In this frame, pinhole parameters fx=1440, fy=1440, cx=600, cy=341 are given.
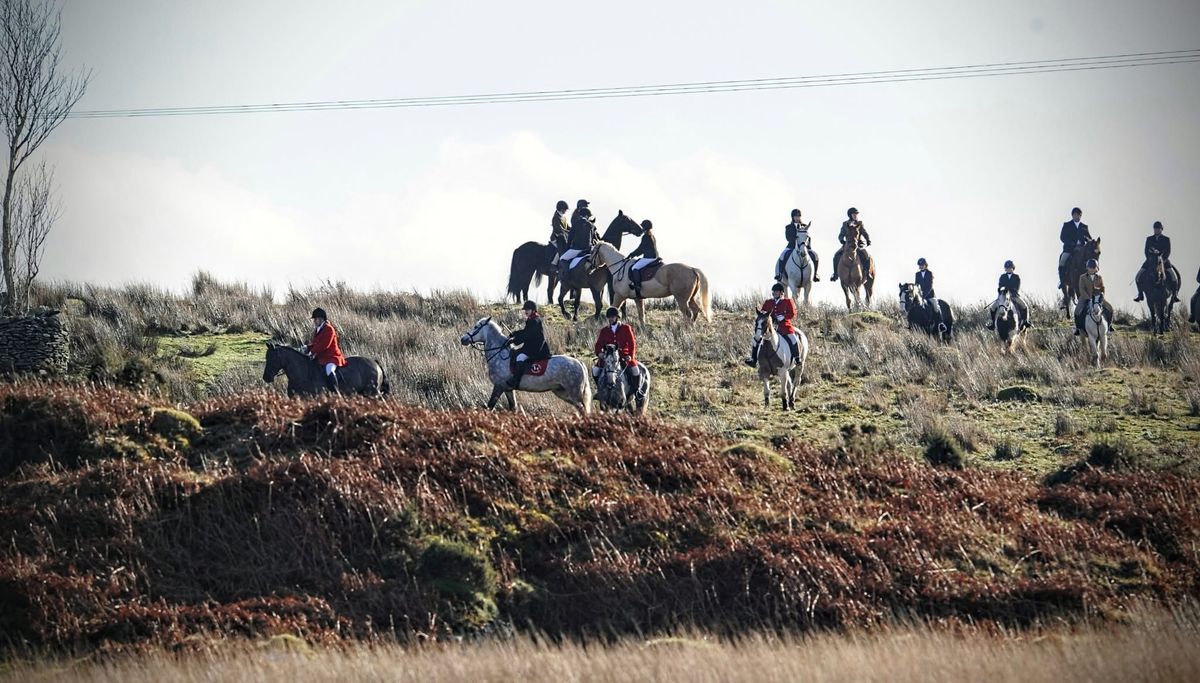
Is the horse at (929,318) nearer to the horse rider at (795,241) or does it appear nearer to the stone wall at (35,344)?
the horse rider at (795,241)

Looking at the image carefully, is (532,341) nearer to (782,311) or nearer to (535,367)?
(535,367)

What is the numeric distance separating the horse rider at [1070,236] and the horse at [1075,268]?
0.42 ft

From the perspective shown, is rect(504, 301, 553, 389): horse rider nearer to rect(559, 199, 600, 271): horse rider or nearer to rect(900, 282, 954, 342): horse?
rect(559, 199, 600, 271): horse rider

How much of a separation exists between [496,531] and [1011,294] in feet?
69.5

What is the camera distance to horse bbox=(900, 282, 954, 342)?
33.7 meters

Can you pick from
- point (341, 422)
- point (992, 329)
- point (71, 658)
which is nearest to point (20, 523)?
point (71, 658)

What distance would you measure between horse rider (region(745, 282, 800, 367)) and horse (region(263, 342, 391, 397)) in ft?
21.9

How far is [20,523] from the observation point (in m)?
16.8

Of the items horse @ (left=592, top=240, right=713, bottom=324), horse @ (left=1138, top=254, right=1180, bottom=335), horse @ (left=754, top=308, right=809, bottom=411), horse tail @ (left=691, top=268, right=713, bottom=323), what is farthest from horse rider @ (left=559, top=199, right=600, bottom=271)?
horse @ (left=1138, top=254, right=1180, bottom=335)

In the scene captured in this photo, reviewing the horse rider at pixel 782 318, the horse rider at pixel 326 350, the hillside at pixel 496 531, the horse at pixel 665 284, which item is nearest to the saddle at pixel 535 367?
the hillside at pixel 496 531

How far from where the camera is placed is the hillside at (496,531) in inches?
619

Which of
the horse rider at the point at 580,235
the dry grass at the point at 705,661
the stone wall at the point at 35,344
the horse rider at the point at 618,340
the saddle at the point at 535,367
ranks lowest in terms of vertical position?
the dry grass at the point at 705,661

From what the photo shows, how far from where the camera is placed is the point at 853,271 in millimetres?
38594

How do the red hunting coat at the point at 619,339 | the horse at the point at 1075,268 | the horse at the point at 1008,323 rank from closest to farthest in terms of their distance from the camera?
1. the red hunting coat at the point at 619,339
2. the horse at the point at 1008,323
3. the horse at the point at 1075,268
